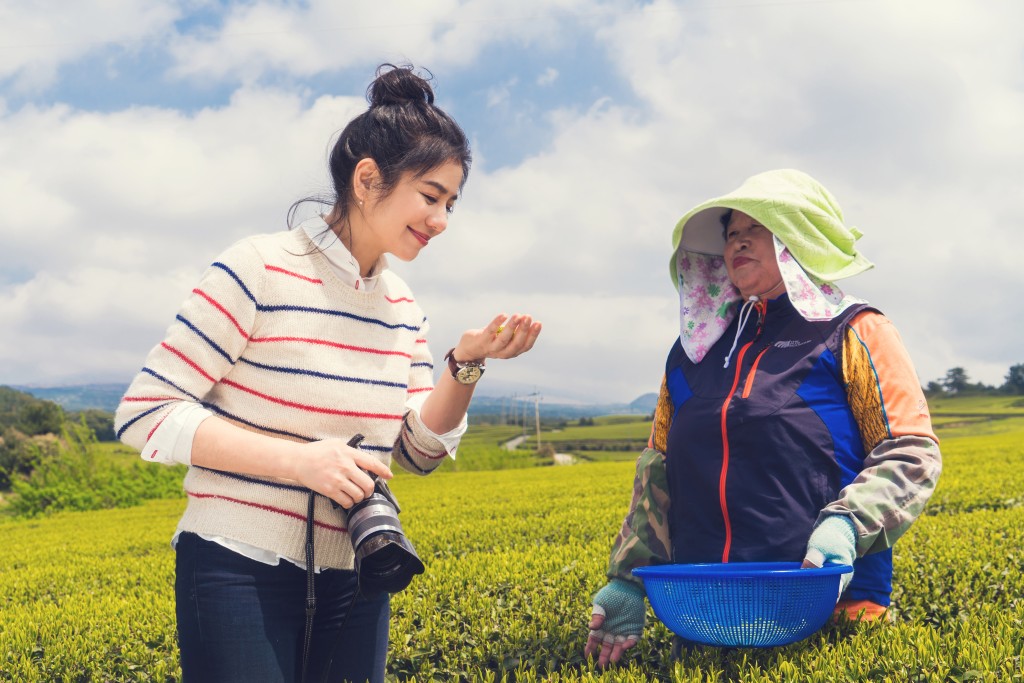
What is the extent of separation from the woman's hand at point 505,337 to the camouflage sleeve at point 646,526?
63 cm

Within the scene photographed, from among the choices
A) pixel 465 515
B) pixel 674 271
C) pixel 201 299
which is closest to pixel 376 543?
pixel 201 299

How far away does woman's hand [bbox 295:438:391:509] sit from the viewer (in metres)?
1.84

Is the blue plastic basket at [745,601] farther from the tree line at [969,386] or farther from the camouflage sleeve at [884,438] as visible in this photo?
the tree line at [969,386]

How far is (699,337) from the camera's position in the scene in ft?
8.80

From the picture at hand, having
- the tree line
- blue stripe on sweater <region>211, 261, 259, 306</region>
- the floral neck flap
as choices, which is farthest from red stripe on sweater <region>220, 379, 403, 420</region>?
the tree line

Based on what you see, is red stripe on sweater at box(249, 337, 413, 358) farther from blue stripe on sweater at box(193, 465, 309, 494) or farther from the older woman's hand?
the older woman's hand

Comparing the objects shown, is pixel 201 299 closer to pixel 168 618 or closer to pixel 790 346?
pixel 790 346

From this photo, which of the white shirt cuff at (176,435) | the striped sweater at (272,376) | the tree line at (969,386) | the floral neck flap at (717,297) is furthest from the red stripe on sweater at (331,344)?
the tree line at (969,386)

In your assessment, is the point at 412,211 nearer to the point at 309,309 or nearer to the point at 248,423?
the point at 309,309

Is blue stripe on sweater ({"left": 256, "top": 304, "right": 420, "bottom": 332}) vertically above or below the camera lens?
above

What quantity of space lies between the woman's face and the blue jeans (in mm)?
903

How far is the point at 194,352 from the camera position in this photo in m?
1.92

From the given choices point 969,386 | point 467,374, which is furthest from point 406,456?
point 969,386

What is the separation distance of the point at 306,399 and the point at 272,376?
0.10 metres
